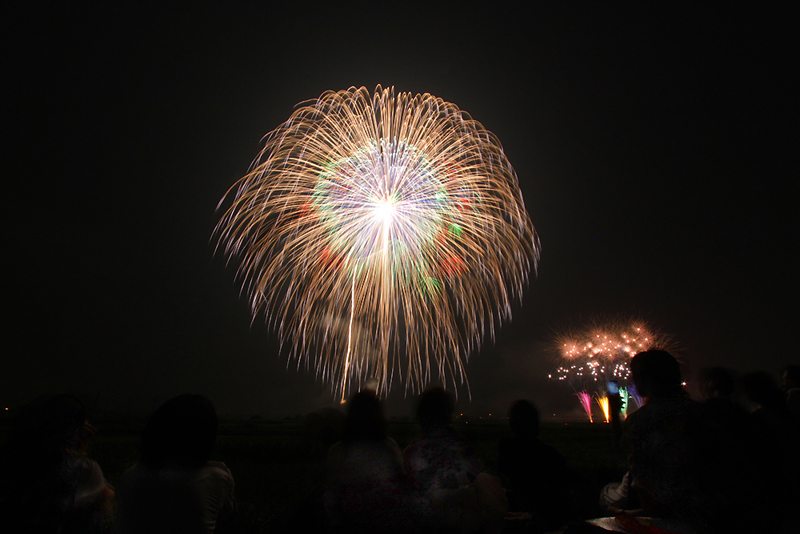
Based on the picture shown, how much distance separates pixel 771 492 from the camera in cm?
275

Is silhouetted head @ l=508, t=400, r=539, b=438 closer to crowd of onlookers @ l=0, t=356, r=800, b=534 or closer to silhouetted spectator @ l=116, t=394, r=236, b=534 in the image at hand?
crowd of onlookers @ l=0, t=356, r=800, b=534

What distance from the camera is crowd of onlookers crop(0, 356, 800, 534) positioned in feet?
8.95

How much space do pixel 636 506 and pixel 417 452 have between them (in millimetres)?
1835

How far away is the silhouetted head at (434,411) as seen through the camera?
154 inches

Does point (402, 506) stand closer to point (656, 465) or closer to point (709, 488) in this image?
point (656, 465)

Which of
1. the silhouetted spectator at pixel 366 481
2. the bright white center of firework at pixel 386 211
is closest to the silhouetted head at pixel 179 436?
the silhouetted spectator at pixel 366 481

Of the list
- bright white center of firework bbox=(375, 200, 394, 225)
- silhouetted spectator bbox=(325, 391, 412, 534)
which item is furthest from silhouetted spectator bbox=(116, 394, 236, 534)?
bright white center of firework bbox=(375, 200, 394, 225)

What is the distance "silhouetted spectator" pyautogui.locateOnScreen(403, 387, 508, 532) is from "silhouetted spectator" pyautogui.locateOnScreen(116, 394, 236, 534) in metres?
1.52

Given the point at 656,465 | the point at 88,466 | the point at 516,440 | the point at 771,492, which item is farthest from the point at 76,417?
the point at 771,492

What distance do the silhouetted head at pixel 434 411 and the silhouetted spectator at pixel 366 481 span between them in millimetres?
437

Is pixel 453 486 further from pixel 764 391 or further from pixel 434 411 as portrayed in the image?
pixel 764 391

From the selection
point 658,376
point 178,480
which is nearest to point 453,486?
point 658,376

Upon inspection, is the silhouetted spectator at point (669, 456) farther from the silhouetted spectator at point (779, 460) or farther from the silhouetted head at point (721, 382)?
the silhouetted head at point (721, 382)

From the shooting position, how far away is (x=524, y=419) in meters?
4.26
